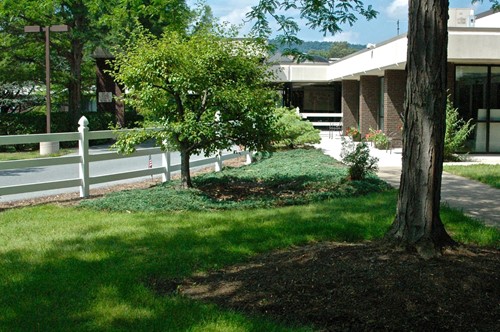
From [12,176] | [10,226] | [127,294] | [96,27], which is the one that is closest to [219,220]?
[10,226]

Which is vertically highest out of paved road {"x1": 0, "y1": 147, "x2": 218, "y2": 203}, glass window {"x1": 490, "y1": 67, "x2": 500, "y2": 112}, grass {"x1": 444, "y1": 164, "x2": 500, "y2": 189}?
glass window {"x1": 490, "y1": 67, "x2": 500, "y2": 112}

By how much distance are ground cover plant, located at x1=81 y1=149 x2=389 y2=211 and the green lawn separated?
1.02 feet

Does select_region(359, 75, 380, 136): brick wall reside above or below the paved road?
above

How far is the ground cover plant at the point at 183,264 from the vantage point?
15.3ft

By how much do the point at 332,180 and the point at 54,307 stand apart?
847 cm

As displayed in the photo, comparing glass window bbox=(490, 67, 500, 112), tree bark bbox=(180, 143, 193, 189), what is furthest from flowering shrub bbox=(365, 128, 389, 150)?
tree bark bbox=(180, 143, 193, 189)

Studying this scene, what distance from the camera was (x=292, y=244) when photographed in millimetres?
7156

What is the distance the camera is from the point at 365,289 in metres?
4.95

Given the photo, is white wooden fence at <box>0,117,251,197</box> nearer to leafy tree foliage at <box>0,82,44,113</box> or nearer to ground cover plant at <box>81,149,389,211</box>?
ground cover plant at <box>81,149,389,211</box>

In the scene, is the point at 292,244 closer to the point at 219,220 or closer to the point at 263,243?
the point at 263,243

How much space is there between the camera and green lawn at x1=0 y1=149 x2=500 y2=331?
469 cm

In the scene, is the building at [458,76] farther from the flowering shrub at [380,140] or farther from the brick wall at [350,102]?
the flowering shrub at [380,140]

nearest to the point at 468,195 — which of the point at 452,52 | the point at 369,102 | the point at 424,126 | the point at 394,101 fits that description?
the point at 424,126

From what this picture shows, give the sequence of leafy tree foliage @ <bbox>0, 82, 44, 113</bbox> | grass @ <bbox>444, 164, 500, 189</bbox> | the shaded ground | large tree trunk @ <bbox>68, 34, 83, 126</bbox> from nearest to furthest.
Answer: the shaded ground
grass @ <bbox>444, 164, 500, 189</bbox>
large tree trunk @ <bbox>68, 34, 83, 126</bbox>
leafy tree foliage @ <bbox>0, 82, 44, 113</bbox>
